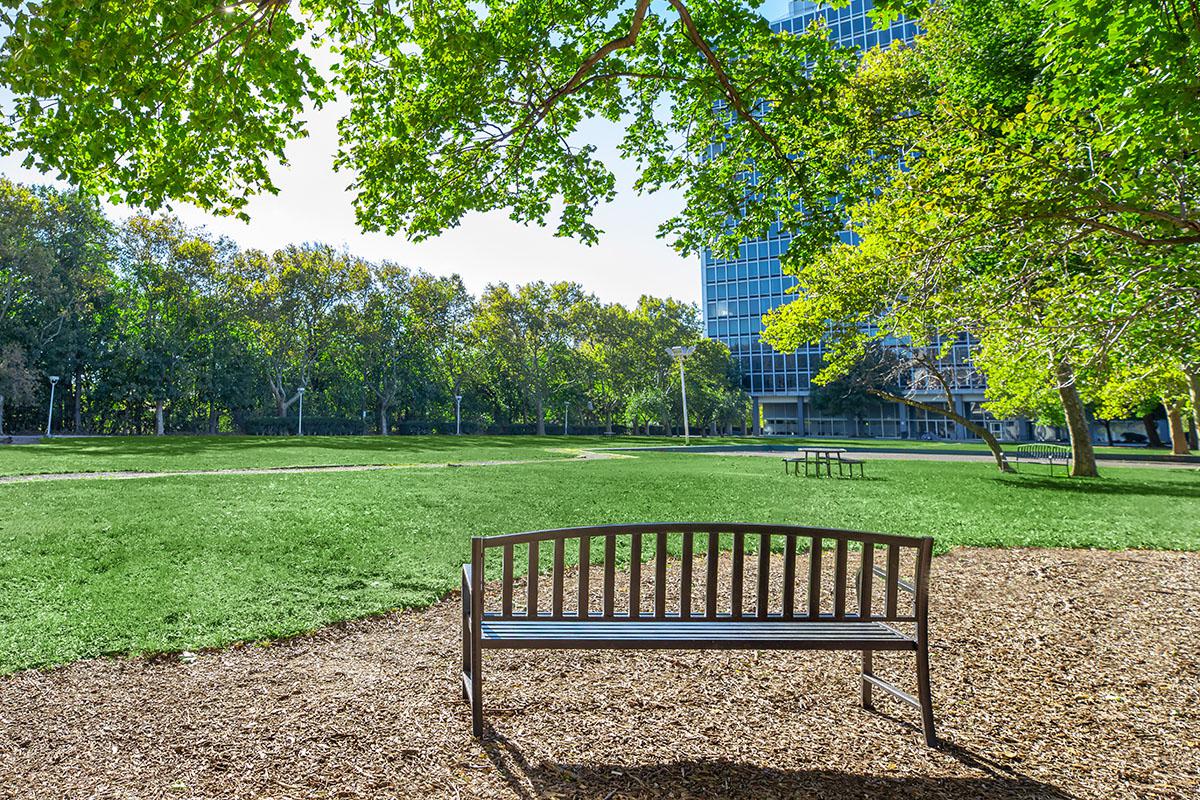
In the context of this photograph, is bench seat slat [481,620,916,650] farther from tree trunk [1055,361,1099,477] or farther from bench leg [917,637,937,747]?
tree trunk [1055,361,1099,477]

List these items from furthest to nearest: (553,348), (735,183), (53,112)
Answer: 1. (553,348)
2. (735,183)
3. (53,112)

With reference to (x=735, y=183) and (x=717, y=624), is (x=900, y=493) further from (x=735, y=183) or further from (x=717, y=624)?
(x=717, y=624)

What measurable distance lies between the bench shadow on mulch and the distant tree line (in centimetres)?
4546

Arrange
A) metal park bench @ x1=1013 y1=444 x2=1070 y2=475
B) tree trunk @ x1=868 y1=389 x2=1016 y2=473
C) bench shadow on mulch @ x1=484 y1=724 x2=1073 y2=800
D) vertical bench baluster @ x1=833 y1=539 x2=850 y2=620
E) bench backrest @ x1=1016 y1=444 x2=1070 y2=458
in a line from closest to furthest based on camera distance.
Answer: bench shadow on mulch @ x1=484 y1=724 x2=1073 y2=800 → vertical bench baluster @ x1=833 y1=539 x2=850 y2=620 → tree trunk @ x1=868 y1=389 x2=1016 y2=473 → metal park bench @ x1=1013 y1=444 x2=1070 y2=475 → bench backrest @ x1=1016 y1=444 x2=1070 y2=458

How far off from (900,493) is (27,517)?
15144 millimetres

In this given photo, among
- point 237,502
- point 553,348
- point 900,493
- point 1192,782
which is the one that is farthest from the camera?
point 553,348

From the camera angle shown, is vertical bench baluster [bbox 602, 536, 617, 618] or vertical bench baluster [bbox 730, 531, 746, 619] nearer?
vertical bench baluster [bbox 602, 536, 617, 618]

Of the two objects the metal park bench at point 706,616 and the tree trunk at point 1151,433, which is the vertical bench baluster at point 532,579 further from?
the tree trunk at point 1151,433

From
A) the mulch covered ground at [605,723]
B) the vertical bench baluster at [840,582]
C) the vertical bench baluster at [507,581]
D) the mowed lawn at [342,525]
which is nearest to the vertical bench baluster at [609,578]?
the vertical bench baluster at [507,581]

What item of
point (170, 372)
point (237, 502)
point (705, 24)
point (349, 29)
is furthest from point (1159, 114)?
point (170, 372)

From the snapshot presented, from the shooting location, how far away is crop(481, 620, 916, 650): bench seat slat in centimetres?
307

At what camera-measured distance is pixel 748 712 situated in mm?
3496

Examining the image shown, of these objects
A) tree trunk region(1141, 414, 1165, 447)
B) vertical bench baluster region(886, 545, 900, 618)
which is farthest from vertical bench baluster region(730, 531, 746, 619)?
tree trunk region(1141, 414, 1165, 447)

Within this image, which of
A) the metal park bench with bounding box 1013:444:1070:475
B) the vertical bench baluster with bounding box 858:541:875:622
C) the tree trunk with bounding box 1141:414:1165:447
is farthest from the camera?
the tree trunk with bounding box 1141:414:1165:447
